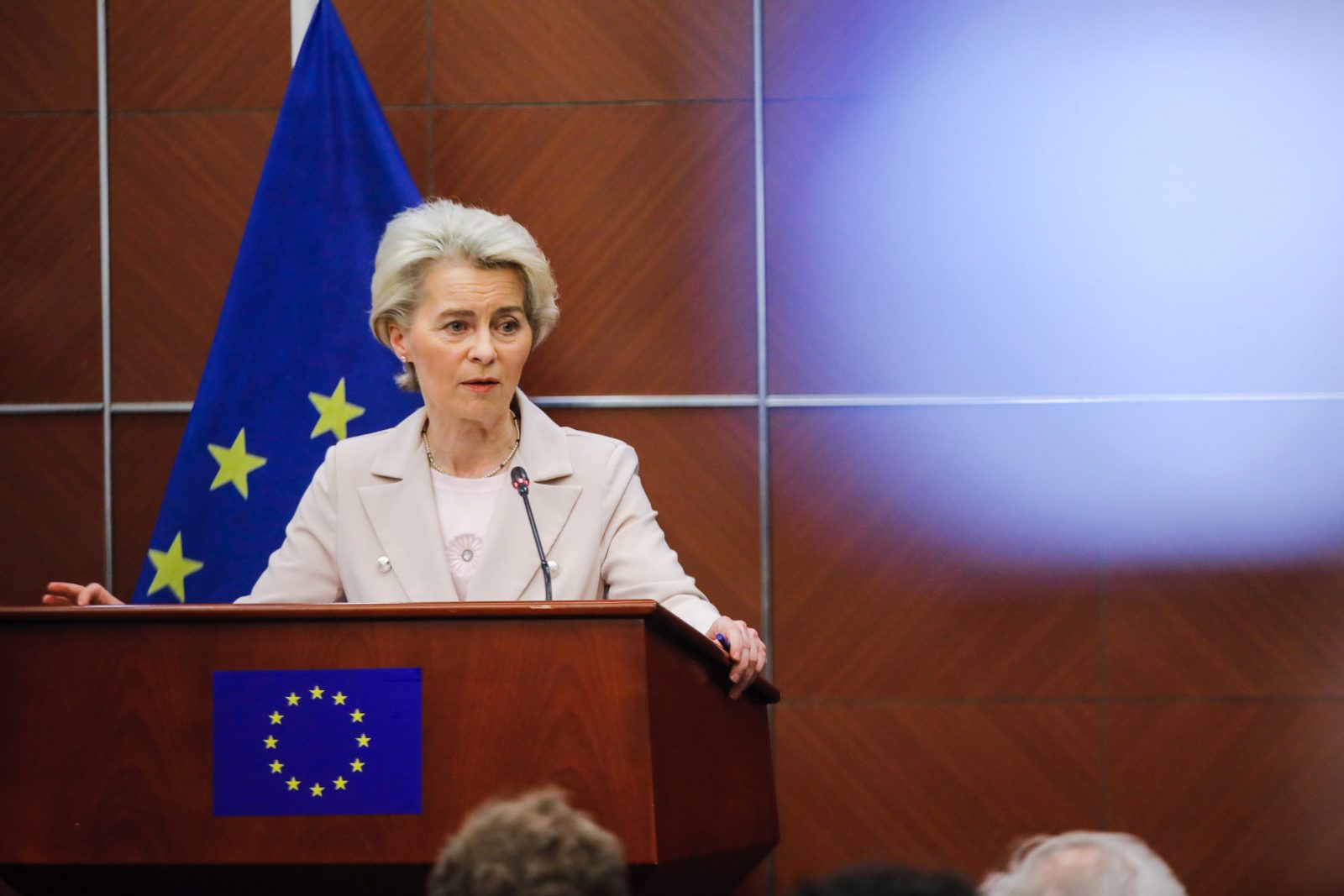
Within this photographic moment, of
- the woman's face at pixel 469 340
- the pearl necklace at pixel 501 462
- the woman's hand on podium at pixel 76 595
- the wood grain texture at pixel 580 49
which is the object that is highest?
the wood grain texture at pixel 580 49

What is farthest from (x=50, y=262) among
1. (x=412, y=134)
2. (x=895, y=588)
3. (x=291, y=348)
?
(x=895, y=588)

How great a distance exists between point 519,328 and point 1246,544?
2135 millimetres

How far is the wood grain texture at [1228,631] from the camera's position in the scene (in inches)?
160

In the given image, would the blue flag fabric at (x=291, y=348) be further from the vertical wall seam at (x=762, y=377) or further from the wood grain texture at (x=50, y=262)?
the vertical wall seam at (x=762, y=377)

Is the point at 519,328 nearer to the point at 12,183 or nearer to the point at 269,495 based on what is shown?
the point at 269,495

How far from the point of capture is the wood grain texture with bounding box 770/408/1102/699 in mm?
4094

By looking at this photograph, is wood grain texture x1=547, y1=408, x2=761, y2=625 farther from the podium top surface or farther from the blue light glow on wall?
the podium top surface

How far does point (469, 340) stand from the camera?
305cm

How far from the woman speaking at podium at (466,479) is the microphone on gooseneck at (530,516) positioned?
0.19 feet

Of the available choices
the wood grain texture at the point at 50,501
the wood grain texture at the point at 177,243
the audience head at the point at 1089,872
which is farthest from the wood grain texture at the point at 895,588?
the audience head at the point at 1089,872

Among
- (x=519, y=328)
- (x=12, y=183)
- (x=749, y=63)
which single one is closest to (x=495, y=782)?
(x=519, y=328)

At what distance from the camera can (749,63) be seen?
4195mm

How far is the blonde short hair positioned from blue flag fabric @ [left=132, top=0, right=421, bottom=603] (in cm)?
71

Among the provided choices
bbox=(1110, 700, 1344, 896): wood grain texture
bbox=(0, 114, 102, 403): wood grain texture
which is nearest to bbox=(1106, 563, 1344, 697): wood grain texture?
bbox=(1110, 700, 1344, 896): wood grain texture
